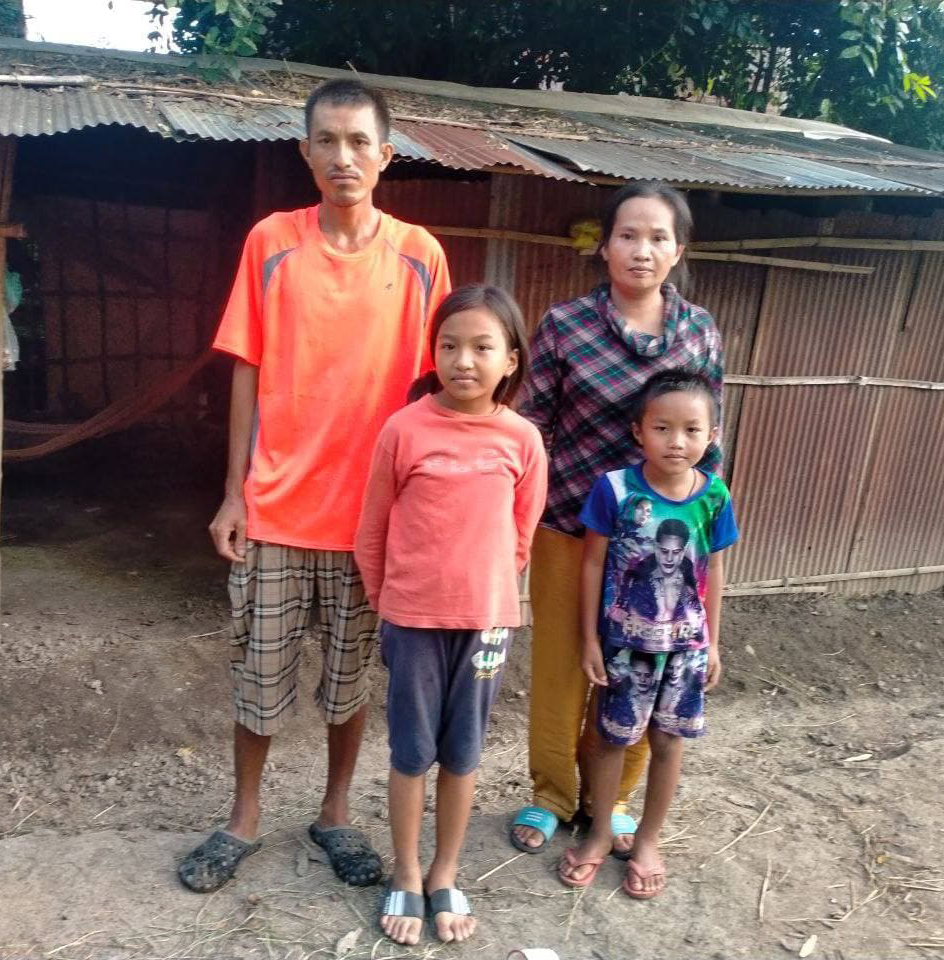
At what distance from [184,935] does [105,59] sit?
417 cm

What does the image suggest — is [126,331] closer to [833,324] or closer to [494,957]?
[833,324]

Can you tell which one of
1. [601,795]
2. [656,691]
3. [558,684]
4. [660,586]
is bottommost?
[601,795]

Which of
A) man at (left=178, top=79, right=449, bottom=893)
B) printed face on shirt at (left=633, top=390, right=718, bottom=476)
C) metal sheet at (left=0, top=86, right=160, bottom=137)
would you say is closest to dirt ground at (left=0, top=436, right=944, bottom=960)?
man at (left=178, top=79, right=449, bottom=893)

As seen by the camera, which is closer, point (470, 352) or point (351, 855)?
point (470, 352)

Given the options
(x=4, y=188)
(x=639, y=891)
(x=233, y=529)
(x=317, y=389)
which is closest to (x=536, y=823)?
(x=639, y=891)

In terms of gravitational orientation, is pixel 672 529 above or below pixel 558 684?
above

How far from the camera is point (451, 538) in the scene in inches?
74.4

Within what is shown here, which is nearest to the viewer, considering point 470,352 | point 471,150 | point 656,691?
point 470,352

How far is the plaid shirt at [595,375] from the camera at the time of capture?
2154 mm

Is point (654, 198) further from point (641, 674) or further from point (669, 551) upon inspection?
point (641, 674)

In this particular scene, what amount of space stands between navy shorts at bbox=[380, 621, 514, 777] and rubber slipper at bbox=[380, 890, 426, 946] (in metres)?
0.33

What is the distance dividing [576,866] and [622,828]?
22 cm

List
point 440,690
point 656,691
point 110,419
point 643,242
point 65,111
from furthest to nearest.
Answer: point 110,419 < point 65,111 < point 656,691 < point 643,242 < point 440,690

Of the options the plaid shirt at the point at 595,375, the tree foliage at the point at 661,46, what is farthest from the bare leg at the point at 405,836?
the tree foliage at the point at 661,46
